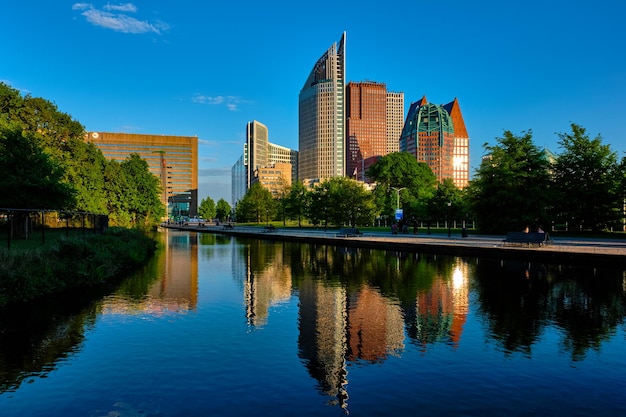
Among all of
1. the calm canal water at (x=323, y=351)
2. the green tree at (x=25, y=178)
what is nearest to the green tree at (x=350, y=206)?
the green tree at (x=25, y=178)

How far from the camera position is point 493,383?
9133mm

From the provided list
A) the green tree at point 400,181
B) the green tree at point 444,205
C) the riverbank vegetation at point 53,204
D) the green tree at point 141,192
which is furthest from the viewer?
the green tree at point 400,181

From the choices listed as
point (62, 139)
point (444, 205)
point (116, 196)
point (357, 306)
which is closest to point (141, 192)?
point (116, 196)

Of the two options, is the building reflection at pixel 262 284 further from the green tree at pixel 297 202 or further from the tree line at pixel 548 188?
the green tree at pixel 297 202

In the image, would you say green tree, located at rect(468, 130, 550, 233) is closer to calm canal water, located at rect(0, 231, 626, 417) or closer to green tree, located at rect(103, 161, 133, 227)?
calm canal water, located at rect(0, 231, 626, 417)

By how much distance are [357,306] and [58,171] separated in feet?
96.7

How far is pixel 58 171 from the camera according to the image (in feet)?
120

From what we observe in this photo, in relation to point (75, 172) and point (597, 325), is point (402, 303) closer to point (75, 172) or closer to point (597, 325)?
point (597, 325)

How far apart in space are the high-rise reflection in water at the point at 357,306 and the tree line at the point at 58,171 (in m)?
16.2

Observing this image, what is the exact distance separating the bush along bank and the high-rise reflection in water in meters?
6.98

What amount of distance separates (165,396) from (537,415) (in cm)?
628

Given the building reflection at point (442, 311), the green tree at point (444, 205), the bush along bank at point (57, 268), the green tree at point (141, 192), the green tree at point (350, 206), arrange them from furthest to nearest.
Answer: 1. the green tree at point (141, 192)
2. the green tree at point (444, 205)
3. the green tree at point (350, 206)
4. the bush along bank at point (57, 268)
5. the building reflection at point (442, 311)

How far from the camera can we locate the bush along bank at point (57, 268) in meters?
16.9

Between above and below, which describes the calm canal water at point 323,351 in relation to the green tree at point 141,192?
below
